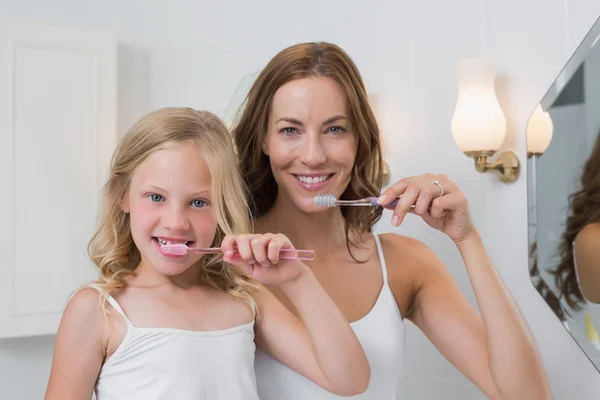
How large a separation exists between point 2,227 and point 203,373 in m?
1.39

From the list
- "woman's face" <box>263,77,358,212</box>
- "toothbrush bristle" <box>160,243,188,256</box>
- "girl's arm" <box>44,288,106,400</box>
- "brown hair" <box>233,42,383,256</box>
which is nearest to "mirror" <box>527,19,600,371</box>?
"brown hair" <box>233,42,383,256</box>

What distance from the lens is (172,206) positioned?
1.13 meters

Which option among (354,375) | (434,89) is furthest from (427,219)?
(434,89)

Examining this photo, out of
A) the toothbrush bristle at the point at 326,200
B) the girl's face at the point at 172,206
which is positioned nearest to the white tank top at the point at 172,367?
the girl's face at the point at 172,206

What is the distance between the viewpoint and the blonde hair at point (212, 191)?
3.88 ft

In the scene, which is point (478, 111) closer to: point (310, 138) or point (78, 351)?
point (310, 138)

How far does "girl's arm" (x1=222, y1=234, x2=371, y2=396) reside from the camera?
3.38ft

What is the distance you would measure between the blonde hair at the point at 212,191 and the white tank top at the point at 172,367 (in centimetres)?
10

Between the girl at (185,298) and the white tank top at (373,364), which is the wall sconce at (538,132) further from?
the girl at (185,298)

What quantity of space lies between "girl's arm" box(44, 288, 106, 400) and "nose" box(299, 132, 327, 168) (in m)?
0.41

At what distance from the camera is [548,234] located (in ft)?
5.10

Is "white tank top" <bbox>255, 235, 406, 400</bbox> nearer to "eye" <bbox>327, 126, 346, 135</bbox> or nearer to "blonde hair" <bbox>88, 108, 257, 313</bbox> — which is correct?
"blonde hair" <bbox>88, 108, 257, 313</bbox>

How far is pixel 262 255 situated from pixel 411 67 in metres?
1.04

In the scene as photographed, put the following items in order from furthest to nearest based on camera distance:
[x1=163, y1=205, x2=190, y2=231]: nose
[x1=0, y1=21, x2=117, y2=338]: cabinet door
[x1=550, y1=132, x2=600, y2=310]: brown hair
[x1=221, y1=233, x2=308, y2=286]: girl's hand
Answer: [x1=0, y1=21, x2=117, y2=338]: cabinet door, [x1=550, y1=132, x2=600, y2=310]: brown hair, [x1=163, y1=205, x2=190, y2=231]: nose, [x1=221, y1=233, x2=308, y2=286]: girl's hand
